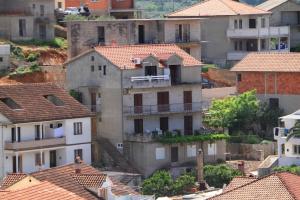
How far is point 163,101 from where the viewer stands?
9469 cm

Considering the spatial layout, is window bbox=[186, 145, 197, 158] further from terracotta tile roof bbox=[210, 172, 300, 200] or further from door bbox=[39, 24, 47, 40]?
terracotta tile roof bbox=[210, 172, 300, 200]

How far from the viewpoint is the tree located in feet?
327

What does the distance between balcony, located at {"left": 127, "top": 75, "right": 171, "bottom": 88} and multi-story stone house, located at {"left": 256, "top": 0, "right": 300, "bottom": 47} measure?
33.5 m

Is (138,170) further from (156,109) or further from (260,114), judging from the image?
(260,114)

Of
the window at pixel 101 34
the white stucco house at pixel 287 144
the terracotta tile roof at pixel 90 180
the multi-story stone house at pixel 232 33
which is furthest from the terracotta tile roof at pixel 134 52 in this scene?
the terracotta tile roof at pixel 90 180

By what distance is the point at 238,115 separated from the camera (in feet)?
328

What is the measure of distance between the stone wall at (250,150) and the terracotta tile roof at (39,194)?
36.0m

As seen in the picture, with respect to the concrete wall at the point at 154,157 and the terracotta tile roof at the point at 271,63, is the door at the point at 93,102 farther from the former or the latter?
the terracotta tile roof at the point at 271,63

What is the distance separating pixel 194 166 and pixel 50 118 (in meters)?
10.3

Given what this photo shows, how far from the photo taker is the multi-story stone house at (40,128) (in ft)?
278

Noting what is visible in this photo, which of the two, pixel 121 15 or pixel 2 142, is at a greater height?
pixel 121 15

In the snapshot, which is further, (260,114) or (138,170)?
(260,114)

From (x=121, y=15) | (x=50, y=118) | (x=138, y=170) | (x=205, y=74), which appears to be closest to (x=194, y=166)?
(x=138, y=170)

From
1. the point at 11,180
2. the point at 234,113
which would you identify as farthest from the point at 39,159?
the point at 234,113
